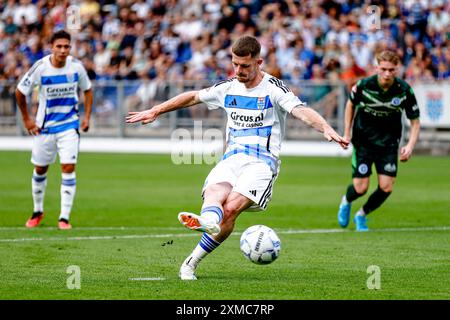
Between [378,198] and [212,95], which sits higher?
[212,95]

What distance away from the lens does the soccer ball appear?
30.3 ft

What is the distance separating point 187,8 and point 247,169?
1001 inches

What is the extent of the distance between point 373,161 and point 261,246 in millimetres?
5583

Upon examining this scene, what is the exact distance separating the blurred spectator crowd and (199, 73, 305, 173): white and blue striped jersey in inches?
707

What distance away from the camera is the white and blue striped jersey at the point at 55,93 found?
48.3ft

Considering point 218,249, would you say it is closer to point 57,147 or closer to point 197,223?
point 197,223

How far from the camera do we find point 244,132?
995 cm

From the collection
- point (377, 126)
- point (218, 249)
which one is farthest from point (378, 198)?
point (218, 249)

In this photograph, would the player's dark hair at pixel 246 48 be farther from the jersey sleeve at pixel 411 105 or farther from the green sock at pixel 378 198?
the green sock at pixel 378 198

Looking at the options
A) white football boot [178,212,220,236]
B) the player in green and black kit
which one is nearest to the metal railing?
the player in green and black kit

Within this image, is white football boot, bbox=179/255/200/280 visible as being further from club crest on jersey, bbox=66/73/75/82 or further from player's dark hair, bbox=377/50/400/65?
club crest on jersey, bbox=66/73/75/82

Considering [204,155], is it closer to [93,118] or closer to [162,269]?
[93,118]

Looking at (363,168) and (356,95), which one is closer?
(356,95)
